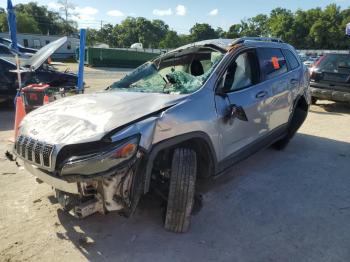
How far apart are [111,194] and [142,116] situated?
28.1 inches

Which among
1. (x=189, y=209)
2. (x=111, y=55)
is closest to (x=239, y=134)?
(x=189, y=209)

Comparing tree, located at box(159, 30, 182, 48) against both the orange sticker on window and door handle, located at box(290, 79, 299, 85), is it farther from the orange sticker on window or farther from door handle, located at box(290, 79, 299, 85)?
the orange sticker on window

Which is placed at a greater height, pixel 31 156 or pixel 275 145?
pixel 31 156

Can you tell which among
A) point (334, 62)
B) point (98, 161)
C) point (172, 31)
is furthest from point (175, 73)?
point (172, 31)

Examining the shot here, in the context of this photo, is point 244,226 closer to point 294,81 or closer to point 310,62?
point 294,81

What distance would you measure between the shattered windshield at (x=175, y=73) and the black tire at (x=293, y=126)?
2.14m

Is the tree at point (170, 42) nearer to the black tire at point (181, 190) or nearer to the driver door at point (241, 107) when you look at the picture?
the driver door at point (241, 107)

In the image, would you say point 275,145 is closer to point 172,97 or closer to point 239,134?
point 239,134

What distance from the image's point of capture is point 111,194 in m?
2.95

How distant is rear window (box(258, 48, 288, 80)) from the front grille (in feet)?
10.0

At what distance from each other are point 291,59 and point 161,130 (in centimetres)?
354

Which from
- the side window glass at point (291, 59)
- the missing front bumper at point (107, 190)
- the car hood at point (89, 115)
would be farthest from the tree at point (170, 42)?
the missing front bumper at point (107, 190)

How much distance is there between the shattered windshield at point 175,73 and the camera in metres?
3.91

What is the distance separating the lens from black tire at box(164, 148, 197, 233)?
Answer: 10.9 feet
